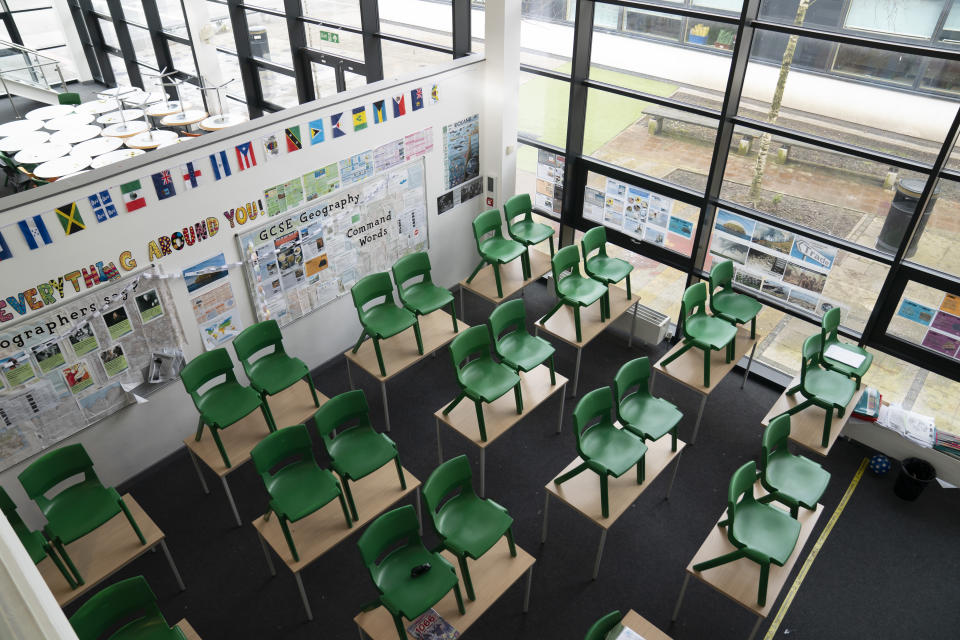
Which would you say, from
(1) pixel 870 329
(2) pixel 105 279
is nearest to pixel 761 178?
(1) pixel 870 329

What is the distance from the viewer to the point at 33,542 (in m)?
4.30

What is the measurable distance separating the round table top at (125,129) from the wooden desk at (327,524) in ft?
23.4

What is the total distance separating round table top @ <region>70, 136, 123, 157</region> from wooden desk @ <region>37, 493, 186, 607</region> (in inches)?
240

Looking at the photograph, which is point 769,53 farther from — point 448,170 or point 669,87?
point 448,170

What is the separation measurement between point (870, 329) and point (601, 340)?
248 centimetres

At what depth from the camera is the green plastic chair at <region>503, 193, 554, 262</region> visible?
706 cm

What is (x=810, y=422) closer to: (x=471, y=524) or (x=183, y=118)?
(x=471, y=524)

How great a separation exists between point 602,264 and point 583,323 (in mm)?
672

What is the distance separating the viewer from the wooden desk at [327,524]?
4.50 metres

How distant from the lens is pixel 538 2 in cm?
659

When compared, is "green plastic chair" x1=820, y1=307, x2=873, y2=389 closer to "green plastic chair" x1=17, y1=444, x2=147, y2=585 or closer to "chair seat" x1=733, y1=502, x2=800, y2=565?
"chair seat" x1=733, y1=502, x2=800, y2=565

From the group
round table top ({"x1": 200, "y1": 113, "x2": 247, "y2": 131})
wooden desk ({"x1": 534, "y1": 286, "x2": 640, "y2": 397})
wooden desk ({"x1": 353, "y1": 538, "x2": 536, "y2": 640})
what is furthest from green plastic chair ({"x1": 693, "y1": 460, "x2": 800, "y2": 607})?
round table top ({"x1": 200, "y1": 113, "x2": 247, "y2": 131})

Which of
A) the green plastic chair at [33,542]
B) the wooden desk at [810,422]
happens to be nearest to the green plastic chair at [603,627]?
the wooden desk at [810,422]

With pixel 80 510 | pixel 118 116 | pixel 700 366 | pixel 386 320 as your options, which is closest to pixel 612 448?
pixel 700 366
